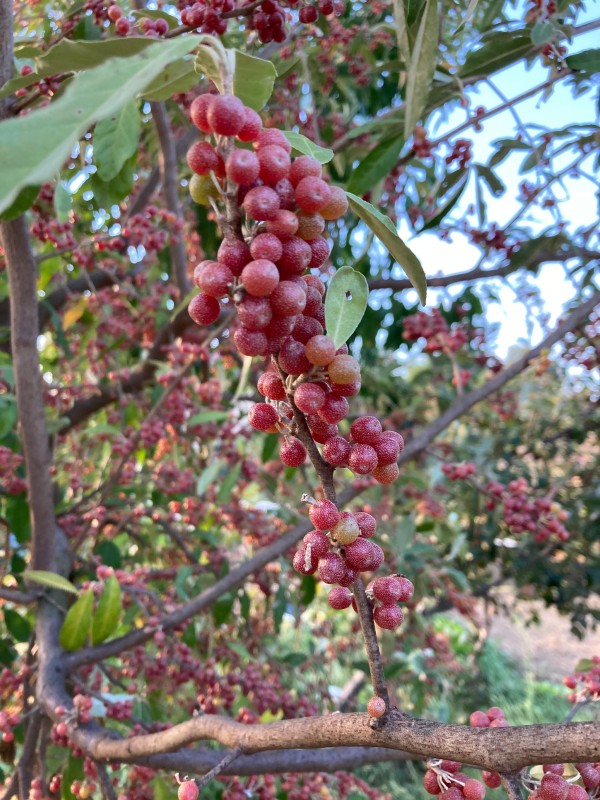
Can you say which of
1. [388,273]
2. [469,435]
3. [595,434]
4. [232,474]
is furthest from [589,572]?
[232,474]

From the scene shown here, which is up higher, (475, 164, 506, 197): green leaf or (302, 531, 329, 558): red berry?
(302, 531, 329, 558): red berry

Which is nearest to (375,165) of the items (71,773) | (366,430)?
(366,430)

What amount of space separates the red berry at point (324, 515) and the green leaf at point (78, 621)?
867 mm

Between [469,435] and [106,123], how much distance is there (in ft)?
10.8

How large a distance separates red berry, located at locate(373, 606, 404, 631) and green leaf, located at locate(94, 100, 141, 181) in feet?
2.36

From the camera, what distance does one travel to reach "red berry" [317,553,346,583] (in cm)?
44

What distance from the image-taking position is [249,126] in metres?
0.43

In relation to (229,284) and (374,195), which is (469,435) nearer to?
(374,195)

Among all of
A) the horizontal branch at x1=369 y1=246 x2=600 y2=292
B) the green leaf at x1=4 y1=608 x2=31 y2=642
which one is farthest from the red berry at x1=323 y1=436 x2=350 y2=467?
the green leaf at x1=4 y1=608 x2=31 y2=642

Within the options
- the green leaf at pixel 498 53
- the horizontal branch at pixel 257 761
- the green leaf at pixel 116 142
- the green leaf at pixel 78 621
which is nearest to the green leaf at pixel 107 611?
the green leaf at pixel 78 621

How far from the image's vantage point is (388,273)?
2902mm

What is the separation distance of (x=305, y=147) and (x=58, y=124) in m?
0.26

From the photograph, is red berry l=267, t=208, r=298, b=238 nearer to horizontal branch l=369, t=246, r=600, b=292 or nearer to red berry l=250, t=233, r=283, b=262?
red berry l=250, t=233, r=283, b=262

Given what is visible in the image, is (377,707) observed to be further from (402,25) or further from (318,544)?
(402,25)
